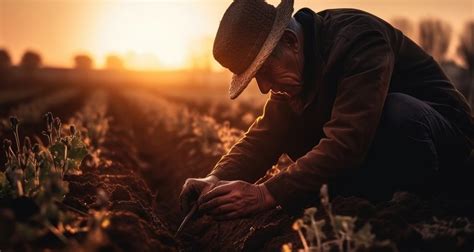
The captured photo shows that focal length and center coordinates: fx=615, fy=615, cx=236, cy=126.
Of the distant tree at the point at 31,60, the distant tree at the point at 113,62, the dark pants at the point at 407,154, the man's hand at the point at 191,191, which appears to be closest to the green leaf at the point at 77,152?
the man's hand at the point at 191,191

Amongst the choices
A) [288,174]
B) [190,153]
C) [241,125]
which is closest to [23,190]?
[288,174]

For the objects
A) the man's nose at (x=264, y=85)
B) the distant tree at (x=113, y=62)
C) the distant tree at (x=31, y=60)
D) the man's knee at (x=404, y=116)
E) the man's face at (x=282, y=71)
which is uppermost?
the man's face at (x=282, y=71)

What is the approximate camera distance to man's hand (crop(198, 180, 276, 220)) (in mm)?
3027

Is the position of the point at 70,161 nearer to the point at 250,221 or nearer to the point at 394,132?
the point at 250,221

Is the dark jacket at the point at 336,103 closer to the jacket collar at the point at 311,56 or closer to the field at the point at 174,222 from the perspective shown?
the jacket collar at the point at 311,56

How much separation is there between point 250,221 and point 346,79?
1.46m

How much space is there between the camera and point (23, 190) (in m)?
3.29

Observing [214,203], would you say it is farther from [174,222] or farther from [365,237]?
[174,222]

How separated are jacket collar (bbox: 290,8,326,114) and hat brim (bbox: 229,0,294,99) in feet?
0.67

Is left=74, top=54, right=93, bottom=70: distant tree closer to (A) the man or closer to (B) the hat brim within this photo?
(A) the man

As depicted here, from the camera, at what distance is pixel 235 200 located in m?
3.02

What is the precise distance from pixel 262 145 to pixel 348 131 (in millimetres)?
1025

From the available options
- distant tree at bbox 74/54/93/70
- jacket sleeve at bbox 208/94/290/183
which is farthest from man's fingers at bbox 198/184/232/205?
distant tree at bbox 74/54/93/70

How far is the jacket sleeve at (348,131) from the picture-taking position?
3.05m
